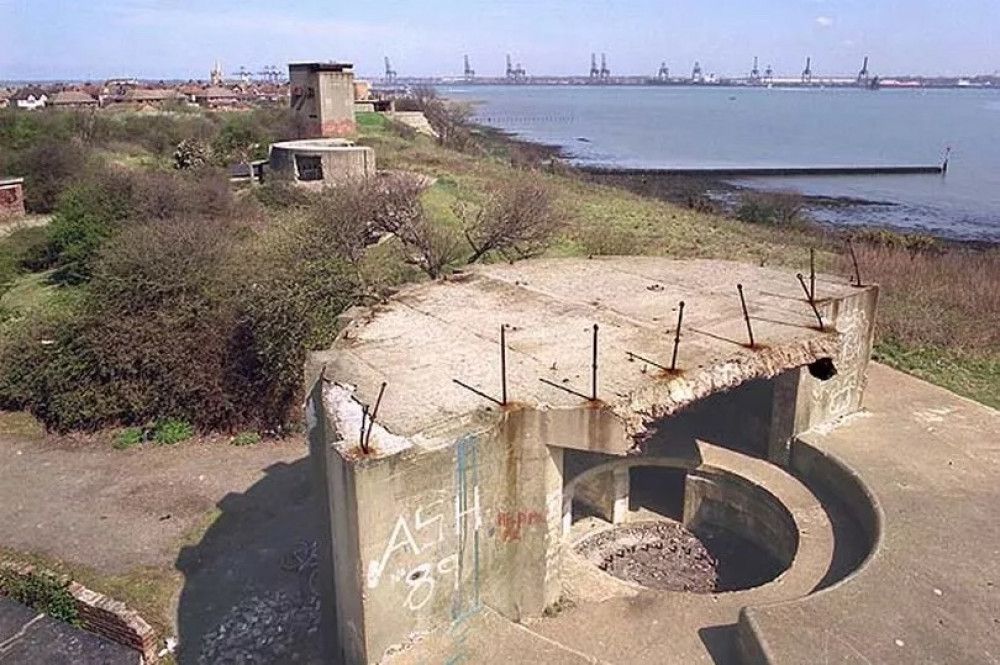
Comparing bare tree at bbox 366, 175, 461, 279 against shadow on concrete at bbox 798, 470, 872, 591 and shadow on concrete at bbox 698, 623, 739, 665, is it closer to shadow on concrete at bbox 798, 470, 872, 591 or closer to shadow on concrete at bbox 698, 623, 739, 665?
shadow on concrete at bbox 798, 470, 872, 591

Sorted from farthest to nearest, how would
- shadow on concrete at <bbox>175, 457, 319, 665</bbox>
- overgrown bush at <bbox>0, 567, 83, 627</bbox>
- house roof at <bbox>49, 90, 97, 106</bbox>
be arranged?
1. house roof at <bbox>49, 90, 97, 106</bbox>
2. overgrown bush at <bbox>0, 567, 83, 627</bbox>
3. shadow on concrete at <bbox>175, 457, 319, 665</bbox>

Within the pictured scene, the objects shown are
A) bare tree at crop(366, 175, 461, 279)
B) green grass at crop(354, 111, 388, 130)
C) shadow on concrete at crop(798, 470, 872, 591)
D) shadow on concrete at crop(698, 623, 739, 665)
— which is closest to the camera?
shadow on concrete at crop(698, 623, 739, 665)

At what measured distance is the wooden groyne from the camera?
201ft

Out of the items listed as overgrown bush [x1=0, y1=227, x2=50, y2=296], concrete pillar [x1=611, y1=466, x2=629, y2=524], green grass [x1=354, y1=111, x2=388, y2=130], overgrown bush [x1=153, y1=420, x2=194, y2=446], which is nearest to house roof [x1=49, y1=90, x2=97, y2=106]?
green grass [x1=354, y1=111, x2=388, y2=130]

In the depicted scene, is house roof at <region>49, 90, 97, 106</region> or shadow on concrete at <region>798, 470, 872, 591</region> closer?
shadow on concrete at <region>798, 470, 872, 591</region>

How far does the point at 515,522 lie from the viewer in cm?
816

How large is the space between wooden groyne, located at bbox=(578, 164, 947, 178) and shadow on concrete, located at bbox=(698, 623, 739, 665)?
53.4m

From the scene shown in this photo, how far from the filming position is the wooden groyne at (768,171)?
61.2 meters

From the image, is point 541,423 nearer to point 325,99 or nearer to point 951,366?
point 951,366

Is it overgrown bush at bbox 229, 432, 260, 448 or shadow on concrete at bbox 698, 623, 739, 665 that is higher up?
shadow on concrete at bbox 698, 623, 739, 665

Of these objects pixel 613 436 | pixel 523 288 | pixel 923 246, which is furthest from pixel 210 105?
pixel 613 436

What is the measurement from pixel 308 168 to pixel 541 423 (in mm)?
28694

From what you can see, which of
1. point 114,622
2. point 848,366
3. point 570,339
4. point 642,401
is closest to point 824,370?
point 848,366

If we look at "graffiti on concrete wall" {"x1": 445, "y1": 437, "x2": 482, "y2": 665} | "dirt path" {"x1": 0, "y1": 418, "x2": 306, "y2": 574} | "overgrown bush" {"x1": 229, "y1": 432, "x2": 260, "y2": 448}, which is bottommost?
"dirt path" {"x1": 0, "y1": 418, "x2": 306, "y2": 574}
